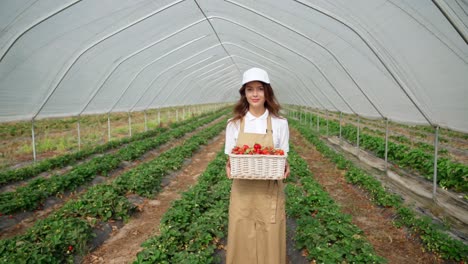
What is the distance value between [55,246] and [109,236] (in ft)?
3.74

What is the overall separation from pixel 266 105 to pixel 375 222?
3793 millimetres

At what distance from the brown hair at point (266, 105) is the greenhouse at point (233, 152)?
0.02 metres

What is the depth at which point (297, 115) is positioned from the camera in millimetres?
29016

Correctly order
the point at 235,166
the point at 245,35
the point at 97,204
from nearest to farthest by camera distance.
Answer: the point at 235,166 → the point at 97,204 → the point at 245,35

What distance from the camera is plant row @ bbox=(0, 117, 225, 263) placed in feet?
12.3

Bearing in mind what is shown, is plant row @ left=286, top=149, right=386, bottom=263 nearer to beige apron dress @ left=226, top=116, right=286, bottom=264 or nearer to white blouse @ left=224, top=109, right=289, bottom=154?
beige apron dress @ left=226, top=116, right=286, bottom=264

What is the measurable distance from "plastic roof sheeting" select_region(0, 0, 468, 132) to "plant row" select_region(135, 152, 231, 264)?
4.02 meters

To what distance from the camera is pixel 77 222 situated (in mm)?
4637

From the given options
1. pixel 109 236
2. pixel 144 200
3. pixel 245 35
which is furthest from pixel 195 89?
pixel 109 236

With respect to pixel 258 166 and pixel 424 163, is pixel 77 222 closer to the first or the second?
pixel 258 166

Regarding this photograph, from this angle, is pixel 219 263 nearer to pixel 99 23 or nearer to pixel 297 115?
pixel 99 23

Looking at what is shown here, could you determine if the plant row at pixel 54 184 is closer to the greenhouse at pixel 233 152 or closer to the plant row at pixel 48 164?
the greenhouse at pixel 233 152

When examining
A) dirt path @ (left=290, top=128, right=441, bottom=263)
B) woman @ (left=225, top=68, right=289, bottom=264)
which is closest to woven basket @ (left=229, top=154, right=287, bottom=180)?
woman @ (left=225, top=68, right=289, bottom=264)

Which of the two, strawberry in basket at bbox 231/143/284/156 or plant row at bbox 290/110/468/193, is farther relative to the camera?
plant row at bbox 290/110/468/193
